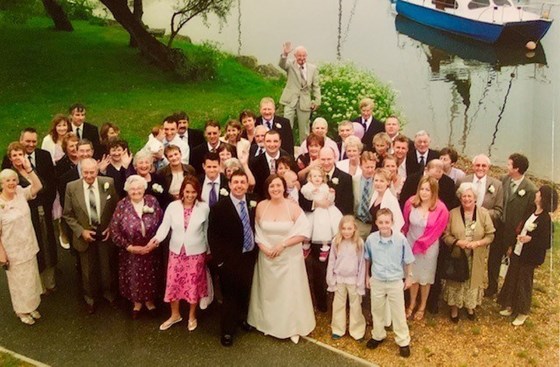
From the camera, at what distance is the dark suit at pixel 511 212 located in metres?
7.28

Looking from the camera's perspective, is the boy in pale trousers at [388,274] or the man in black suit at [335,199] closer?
the boy in pale trousers at [388,274]

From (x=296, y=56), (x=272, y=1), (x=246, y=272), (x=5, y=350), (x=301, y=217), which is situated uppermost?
(x=272, y=1)

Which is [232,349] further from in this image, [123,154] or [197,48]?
[197,48]

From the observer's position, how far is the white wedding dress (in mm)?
6746

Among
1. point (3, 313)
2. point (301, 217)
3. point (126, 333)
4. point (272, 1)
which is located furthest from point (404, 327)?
point (272, 1)

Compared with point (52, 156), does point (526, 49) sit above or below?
above

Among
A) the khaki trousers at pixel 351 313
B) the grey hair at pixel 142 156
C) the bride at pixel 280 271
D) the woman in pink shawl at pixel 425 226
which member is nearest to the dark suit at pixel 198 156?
the grey hair at pixel 142 156

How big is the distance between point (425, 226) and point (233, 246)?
2.16 metres

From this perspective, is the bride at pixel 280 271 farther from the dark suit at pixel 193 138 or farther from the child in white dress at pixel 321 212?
the dark suit at pixel 193 138

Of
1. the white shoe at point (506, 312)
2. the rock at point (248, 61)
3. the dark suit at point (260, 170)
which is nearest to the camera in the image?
the white shoe at point (506, 312)

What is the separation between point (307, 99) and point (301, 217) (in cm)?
532

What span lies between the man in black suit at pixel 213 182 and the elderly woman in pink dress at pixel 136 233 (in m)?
0.58

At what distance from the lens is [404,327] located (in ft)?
22.2

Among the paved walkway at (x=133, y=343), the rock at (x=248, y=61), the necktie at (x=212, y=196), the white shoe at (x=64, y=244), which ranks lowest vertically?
the paved walkway at (x=133, y=343)
